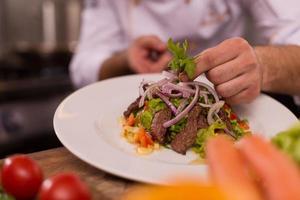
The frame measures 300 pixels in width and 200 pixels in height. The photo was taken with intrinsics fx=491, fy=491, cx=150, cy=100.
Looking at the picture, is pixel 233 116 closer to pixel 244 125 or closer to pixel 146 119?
pixel 244 125

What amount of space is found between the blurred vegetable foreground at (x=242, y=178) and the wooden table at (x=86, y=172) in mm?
251

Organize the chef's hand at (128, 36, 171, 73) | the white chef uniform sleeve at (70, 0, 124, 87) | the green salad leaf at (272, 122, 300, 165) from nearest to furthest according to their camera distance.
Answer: the green salad leaf at (272, 122, 300, 165) < the chef's hand at (128, 36, 171, 73) < the white chef uniform sleeve at (70, 0, 124, 87)

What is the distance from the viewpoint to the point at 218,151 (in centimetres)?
57

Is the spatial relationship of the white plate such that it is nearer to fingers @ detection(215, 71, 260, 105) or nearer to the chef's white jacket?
fingers @ detection(215, 71, 260, 105)

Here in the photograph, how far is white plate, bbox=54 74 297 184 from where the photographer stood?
806mm

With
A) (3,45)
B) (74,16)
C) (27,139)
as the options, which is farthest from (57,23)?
(27,139)

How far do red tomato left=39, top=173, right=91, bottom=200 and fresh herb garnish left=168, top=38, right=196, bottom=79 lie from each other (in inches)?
14.3

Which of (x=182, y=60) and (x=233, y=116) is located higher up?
(x=182, y=60)

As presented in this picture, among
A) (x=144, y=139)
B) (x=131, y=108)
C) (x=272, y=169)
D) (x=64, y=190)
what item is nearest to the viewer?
(x=272, y=169)

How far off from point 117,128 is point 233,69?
0.27 metres

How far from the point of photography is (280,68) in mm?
1198

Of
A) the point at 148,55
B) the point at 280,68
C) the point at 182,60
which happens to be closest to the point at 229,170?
the point at 182,60

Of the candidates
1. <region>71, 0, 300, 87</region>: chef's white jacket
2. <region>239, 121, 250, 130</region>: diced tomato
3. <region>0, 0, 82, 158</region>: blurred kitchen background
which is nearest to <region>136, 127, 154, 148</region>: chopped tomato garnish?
<region>239, 121, 250, 130</region>: diced tomato

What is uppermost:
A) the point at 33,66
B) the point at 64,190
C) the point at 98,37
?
the point at 64,190
